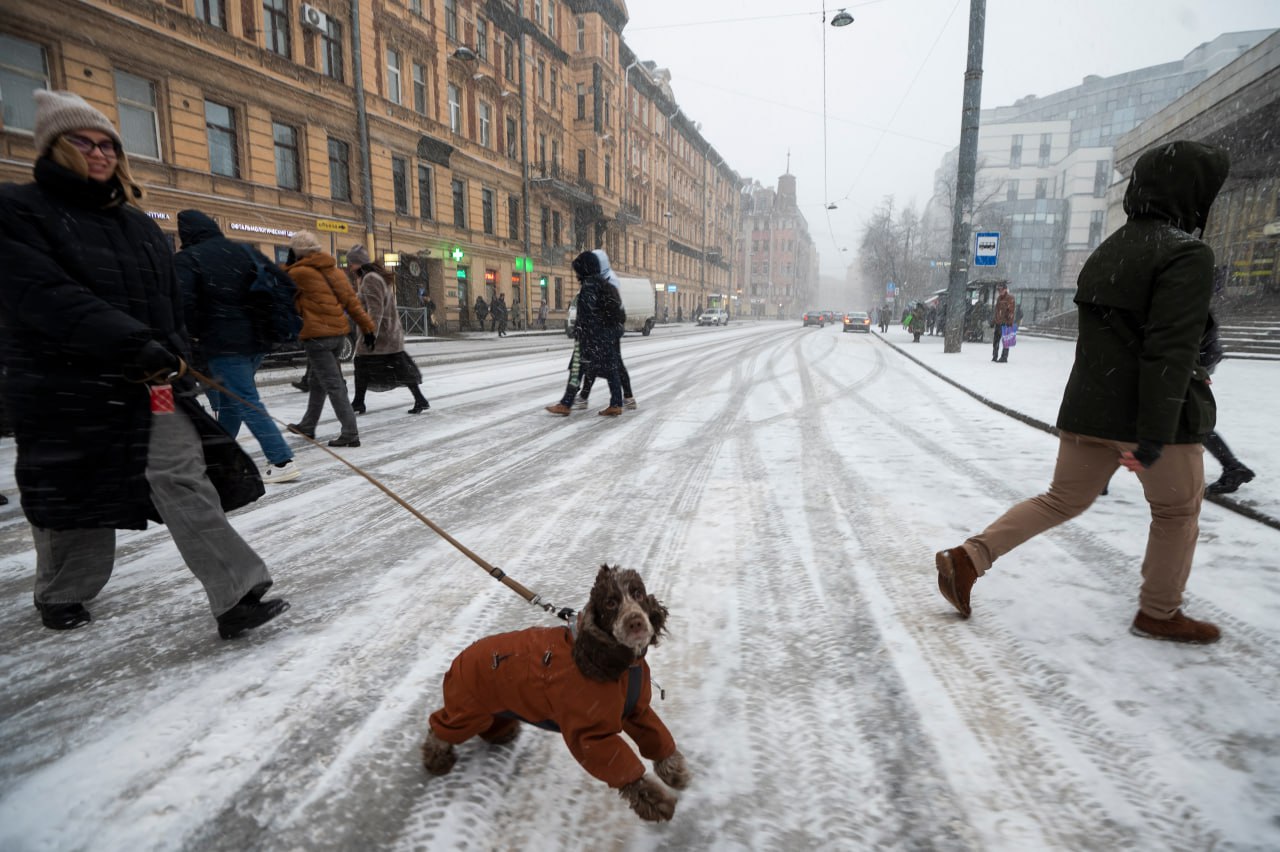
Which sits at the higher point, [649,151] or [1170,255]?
[649,151]

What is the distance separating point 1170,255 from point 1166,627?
1362mm

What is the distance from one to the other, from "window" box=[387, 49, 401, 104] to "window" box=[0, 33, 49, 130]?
37.6 feet

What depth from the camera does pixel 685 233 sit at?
64.7 meters

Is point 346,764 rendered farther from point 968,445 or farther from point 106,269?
point 968,445

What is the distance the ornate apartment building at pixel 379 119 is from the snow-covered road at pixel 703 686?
51.6 ft

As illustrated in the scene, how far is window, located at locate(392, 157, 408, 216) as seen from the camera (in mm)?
24641

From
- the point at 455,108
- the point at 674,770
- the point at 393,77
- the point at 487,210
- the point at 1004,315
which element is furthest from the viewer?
the point at 487,210

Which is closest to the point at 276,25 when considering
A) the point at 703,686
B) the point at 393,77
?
the point at 393,77

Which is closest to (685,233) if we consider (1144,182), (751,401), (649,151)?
(649,151)

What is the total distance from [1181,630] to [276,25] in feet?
84.6

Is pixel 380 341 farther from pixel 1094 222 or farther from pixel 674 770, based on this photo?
pixel 1094 222

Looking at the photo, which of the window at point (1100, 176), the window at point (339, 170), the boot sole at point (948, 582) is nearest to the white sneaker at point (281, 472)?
the boot sole at point (948, 582)

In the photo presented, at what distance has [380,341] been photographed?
22.4ft

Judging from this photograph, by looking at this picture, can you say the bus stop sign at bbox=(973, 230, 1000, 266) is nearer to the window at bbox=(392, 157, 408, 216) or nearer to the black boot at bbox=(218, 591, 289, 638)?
the black boot at bbox=(218, 591, 289, 638)
